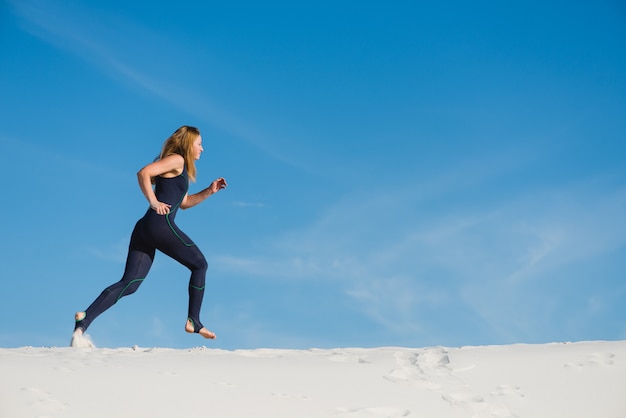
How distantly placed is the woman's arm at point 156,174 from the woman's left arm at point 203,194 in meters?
0.45

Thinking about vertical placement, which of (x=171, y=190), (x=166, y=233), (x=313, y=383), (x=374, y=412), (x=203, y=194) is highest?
(x=203, y=194)

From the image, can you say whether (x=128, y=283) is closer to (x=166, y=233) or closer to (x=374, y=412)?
(x=166, y=233)

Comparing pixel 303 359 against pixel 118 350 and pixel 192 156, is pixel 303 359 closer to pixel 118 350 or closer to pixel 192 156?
pixel 118 350

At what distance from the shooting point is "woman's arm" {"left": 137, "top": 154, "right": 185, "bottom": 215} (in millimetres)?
5527

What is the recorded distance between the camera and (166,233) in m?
5.62

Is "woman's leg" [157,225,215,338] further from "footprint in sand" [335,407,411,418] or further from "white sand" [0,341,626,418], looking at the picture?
"footprint in sand" [335,407,411,418]

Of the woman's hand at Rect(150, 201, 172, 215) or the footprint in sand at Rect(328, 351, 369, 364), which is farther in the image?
the woman's hand at Rect(150, 201, 172, 215)

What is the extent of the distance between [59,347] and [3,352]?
19.4 inches

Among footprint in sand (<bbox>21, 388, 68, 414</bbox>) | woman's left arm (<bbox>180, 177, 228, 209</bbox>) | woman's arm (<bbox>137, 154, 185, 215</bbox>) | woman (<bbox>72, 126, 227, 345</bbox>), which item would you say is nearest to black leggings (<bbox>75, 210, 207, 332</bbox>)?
woman (<bbox>72, 126, 227, 345</bbox>)

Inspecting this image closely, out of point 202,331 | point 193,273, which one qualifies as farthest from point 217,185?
point 202,331

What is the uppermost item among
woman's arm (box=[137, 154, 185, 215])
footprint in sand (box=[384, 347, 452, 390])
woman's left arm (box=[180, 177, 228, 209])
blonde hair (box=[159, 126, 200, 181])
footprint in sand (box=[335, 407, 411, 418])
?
blonde hair (box=[159, 126, 200, 181])

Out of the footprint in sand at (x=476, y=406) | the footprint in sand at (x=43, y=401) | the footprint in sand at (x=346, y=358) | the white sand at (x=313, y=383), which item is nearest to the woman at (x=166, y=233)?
the white sand at (x=313, y=383)

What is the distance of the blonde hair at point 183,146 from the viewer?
589 centimetres

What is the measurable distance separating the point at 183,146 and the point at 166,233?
2.48 ft
